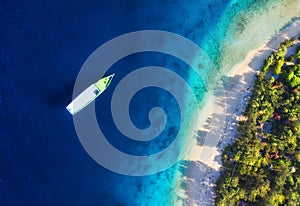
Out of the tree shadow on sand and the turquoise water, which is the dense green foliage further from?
the turquoise water

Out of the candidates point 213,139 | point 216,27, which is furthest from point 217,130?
point 216,27

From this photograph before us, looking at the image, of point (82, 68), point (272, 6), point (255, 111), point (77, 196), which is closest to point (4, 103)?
point (82, 68)

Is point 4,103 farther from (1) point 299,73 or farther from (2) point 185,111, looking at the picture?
(1) point 299,73

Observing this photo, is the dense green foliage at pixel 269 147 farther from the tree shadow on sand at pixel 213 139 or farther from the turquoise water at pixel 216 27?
the turquoise water at pixel 216 27

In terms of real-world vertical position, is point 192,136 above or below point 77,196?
above

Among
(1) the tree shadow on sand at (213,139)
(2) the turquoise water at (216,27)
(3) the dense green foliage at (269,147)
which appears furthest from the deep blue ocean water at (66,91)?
(3) the dense green foliage at (269,147)

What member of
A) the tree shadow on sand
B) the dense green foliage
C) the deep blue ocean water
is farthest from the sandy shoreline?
the deep blue ocean water

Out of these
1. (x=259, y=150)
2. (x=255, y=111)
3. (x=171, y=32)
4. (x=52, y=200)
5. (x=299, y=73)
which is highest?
(x=171, y=32)

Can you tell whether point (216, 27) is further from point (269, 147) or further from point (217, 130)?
point (269, 147)
